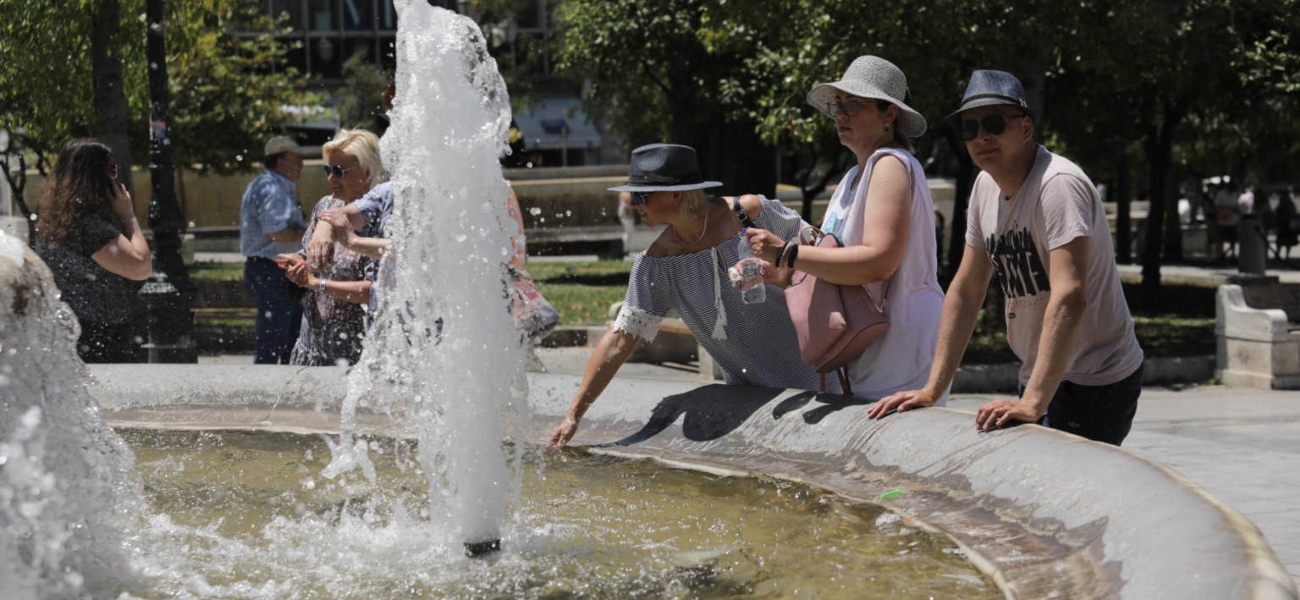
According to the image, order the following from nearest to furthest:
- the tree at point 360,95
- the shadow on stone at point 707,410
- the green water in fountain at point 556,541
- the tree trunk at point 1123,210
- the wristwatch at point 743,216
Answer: the green water in fountain at point 556,541 < the wristwatch at point 743,216 < the shadow on stone at point 707,410 < the tree trunk at point 1123,210 < the tree at point 360,95

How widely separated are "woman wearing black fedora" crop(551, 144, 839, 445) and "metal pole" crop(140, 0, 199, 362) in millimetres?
6543

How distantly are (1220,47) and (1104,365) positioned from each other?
12593mm

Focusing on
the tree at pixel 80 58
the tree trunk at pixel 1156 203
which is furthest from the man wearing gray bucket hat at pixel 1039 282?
the tree trunk at pixel 1156 203

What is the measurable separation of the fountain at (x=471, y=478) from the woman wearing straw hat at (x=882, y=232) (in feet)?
0.67

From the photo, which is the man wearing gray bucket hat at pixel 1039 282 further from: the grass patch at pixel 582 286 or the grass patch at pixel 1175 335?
the grass patch at pixel 582 286

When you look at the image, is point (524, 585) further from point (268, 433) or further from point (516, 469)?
point (268, 433)

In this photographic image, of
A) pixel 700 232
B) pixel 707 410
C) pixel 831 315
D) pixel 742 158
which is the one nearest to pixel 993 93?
pixel 831 315

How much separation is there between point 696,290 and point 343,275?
1856 millimetres

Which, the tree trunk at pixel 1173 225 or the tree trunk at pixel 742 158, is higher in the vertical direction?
the tree trunk at pixel 742 158

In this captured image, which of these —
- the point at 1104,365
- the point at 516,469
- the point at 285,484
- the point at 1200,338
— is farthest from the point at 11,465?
the point at 1200,338

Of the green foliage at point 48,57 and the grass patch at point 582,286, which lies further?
the grass patch at point 582,286

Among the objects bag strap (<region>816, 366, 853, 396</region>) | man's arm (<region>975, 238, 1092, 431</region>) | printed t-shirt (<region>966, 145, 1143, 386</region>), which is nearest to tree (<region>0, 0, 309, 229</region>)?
bag strap (<region>816, 366, 853, 396</region>)

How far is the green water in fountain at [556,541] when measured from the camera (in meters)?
3.70

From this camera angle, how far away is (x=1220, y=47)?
15.8 metres
